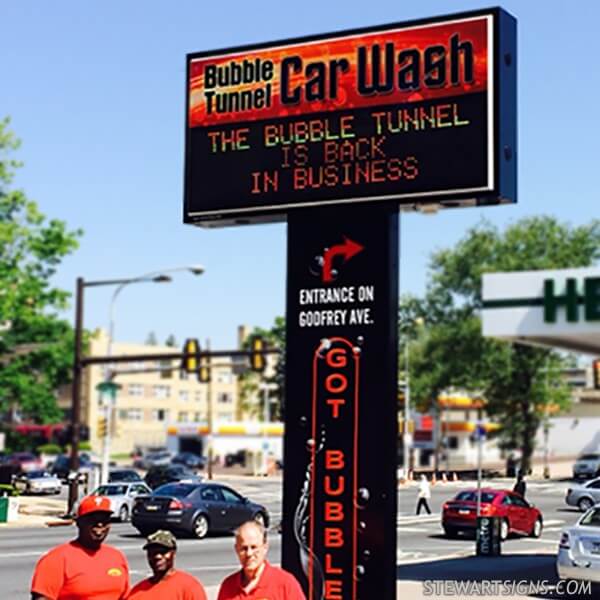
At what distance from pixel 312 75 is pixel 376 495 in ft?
15.3

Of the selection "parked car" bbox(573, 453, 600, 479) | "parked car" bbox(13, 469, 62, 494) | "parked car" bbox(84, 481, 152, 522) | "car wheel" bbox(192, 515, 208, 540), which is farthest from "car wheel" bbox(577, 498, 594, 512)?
"parked car" bbox(13, 469, 62, 494)

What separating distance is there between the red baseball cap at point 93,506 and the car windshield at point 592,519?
12.9 m

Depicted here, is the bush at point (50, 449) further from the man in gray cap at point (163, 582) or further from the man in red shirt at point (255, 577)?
the man in red shirt at point (255, 577)

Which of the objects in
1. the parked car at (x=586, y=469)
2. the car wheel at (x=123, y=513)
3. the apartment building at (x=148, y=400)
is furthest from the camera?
the apartment building at (x=148, y=400)

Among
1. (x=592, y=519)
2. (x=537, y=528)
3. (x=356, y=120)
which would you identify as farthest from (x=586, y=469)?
(x=356, y=120)

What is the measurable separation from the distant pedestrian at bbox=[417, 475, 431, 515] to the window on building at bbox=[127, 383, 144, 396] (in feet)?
386

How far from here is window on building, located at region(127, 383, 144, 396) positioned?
141500mm

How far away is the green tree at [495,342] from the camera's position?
285ft

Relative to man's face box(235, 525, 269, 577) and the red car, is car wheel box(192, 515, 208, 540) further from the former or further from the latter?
man's face box(235, 525, 269, 577)

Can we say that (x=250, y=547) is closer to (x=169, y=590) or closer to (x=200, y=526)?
(x=169, y=590)

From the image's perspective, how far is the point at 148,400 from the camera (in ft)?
472

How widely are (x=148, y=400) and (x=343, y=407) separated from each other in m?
132

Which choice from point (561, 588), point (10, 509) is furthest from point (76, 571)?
point (10, 509)

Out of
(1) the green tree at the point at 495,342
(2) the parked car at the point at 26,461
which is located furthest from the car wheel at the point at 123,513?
(1) the green tree at the point at 495,342
